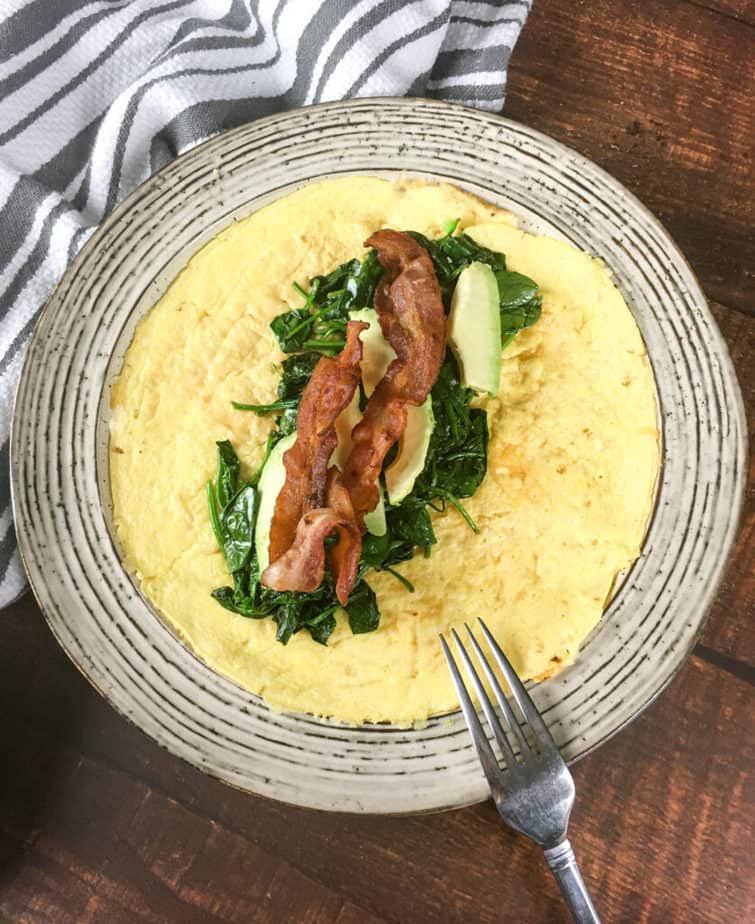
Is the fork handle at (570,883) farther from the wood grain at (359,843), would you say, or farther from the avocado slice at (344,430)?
the avocado slice at (344,430)

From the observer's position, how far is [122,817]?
3303mm

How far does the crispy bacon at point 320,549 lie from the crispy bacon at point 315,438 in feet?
0.13

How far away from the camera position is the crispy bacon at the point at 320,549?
2576mm

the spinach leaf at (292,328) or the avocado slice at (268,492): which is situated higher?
the spinach leaf at (292,328)

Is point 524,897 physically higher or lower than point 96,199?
lower

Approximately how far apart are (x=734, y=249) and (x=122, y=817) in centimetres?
353

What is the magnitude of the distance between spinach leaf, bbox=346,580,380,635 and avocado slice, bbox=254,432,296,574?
0.37 m

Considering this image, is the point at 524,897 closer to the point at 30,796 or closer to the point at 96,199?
the point at 30,796

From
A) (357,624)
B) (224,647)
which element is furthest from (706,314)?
(224,647)

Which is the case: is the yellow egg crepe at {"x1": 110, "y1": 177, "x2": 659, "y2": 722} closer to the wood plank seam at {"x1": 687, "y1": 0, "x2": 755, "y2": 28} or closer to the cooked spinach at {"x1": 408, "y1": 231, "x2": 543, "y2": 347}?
the cooked spinach at {"x1": 408, "y1": 231, "x2": 543, "y2": 347}

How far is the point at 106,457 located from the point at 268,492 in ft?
2.39

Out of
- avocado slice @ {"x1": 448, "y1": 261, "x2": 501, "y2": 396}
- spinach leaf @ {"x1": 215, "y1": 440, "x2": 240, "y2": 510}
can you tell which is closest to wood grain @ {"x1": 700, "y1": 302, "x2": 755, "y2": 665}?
avocado slice @ {"x1": 448, "y1": 261, "x2": 501, "y2": 396}

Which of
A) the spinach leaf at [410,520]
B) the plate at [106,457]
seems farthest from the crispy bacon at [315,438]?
the plate at [106,457]

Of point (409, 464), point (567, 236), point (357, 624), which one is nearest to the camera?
point (409, 464)
